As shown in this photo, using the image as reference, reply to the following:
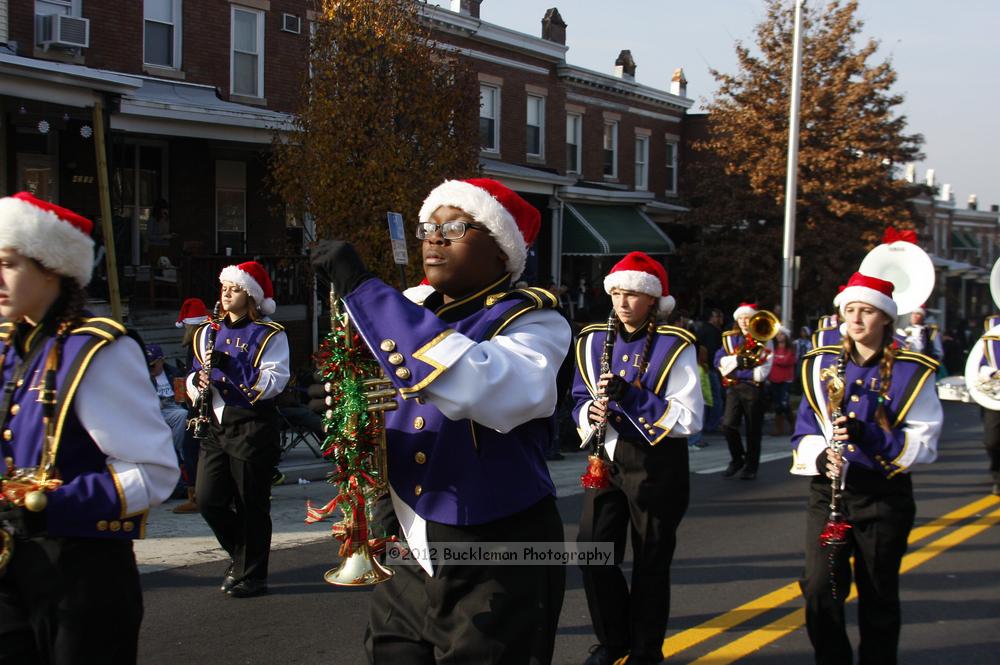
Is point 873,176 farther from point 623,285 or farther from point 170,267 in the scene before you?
point 623,285

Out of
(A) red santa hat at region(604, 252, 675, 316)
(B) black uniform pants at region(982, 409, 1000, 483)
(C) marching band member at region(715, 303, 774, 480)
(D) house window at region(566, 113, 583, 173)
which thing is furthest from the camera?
(D) house window at region(566, 113, 583, 173)

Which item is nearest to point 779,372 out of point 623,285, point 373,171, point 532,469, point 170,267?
point 373,171

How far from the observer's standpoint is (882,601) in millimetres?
4992

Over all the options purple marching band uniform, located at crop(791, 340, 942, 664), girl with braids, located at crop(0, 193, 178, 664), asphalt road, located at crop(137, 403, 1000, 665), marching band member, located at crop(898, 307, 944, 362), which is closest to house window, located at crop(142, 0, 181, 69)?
asphalt road, located at crop(137, 403, 1000, 665)

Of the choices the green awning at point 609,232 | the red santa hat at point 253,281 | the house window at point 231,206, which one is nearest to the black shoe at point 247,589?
the red santa hat at point 253,281

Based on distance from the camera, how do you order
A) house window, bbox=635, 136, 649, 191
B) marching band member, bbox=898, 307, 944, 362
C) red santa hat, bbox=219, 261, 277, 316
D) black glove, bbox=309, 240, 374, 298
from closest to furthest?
black glove, bbox=309, 240, 374, 298
red santa hat, bbox=219, 261, 277, 316
marching band member, bbox=898, 307, 944, 362
house window, bbox=635, 136, 649, 191

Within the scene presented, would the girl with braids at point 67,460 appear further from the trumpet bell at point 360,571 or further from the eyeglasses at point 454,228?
the eyeglasses at point 454,228

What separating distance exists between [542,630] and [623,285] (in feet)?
9.72

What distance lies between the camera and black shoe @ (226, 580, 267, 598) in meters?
6.95

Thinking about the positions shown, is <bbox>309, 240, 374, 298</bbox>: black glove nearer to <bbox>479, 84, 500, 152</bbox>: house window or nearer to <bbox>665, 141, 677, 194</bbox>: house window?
<bbox>479, 84, 500, 152</bbox>: house window

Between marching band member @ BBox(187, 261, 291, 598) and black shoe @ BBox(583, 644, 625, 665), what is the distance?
2483 millimetres

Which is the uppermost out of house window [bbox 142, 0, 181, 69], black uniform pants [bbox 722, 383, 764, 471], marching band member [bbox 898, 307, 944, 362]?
house window [bbox 142, 0, 181, 69]

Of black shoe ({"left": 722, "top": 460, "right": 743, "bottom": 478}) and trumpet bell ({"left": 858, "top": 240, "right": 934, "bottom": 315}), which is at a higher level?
trumpet bell ({"left": 858, "top": 240, "right": 934, "bottom": 315})

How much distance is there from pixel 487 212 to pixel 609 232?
24447 mm
